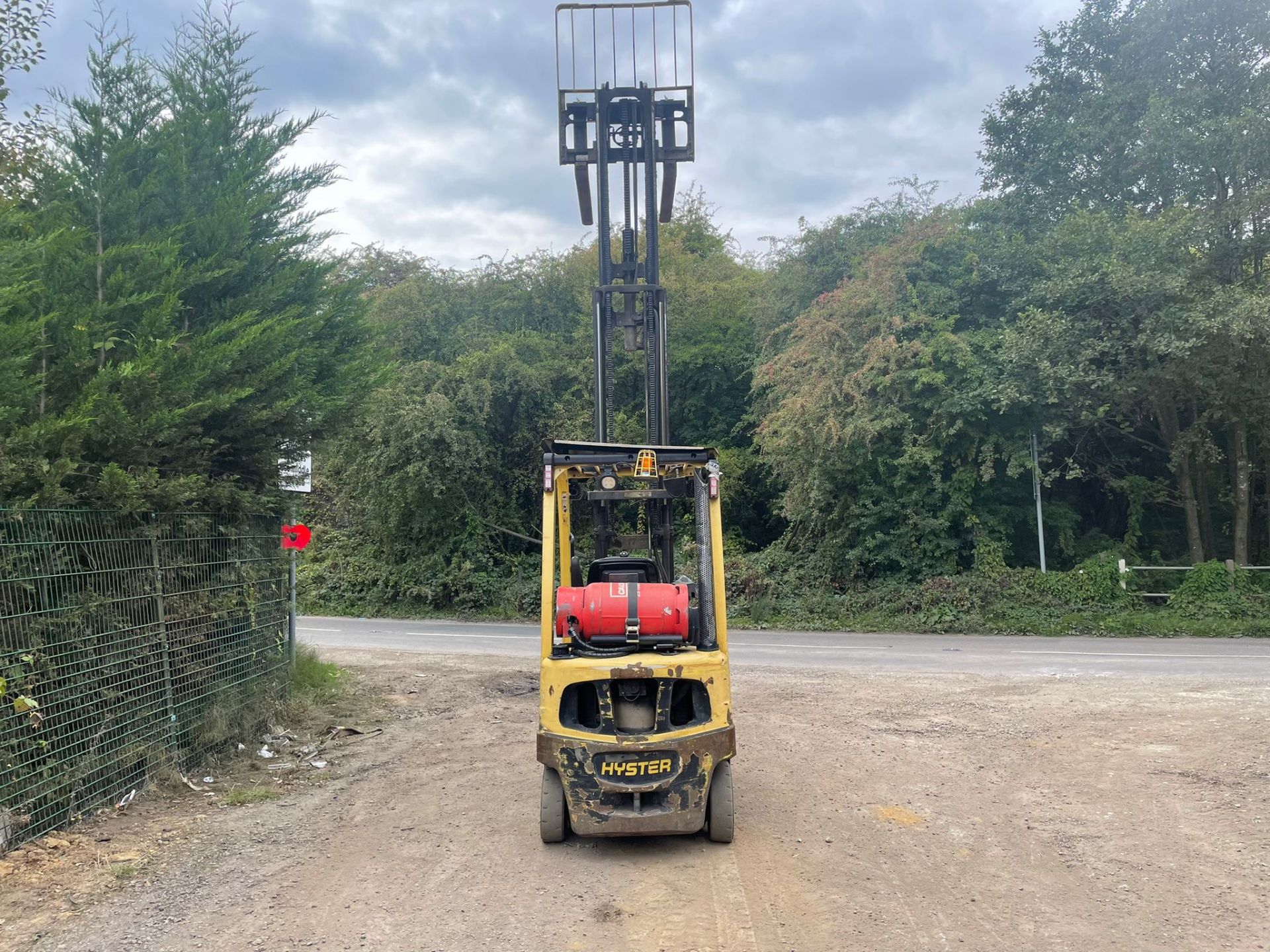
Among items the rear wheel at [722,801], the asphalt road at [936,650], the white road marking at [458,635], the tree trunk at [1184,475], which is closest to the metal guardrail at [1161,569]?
the tree trunk at [1184,475]

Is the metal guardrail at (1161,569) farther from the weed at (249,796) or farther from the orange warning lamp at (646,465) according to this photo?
the weed at (249,796)

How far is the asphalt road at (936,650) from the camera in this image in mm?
14023

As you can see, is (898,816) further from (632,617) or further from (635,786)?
(632,617)

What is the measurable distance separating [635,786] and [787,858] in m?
1.14

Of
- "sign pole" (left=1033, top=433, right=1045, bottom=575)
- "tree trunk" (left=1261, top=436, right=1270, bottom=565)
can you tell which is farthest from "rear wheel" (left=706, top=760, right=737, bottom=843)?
"tree trunk" (left=1261, top=436, right=1270, bottom=565)

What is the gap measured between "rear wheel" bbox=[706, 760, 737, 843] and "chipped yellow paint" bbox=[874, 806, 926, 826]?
1.40 meters

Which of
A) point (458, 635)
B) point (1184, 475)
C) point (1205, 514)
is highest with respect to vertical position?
point (1184, 475)

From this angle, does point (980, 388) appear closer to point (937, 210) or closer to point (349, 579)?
point (937, 210)

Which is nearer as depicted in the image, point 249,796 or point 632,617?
point 632,617

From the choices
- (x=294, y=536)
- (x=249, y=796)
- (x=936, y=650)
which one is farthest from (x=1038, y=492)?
(x=249, y=796)

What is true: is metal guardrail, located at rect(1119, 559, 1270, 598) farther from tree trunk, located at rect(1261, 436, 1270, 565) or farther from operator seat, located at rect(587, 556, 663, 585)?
operator seat, located at rect(587, 556, 663, 585)

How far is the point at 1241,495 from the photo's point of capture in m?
20.3

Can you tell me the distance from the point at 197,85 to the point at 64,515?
16.9 feet

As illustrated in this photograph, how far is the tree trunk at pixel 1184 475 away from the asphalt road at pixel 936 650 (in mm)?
4112
